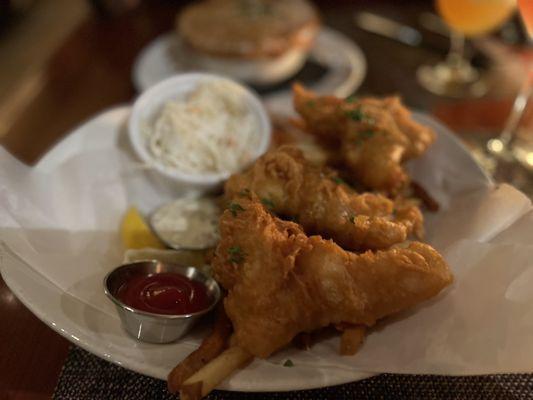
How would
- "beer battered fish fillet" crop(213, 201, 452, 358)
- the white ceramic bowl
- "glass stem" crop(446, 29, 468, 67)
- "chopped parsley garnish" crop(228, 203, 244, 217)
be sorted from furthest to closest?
"glass stem" crop(446, 29, 468, 67) → the white ceramic bowl → "chopped parsley garnish" crop(228, 203, 244, 217) → "beer battered fish fillet" crop(213, 201, 452, 358)

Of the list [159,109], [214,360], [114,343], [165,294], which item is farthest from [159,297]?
[159,109]

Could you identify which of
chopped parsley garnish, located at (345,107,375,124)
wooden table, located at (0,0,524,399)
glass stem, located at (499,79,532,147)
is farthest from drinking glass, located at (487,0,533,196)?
chopped parsley garnish, located at (345,107,375,124)

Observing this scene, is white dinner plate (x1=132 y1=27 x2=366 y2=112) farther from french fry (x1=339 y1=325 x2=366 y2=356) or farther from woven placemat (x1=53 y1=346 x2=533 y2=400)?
woven placemat (x1=53 y1=346 x2=533 y2=400)

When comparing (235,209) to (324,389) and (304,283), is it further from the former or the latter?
(324,389)

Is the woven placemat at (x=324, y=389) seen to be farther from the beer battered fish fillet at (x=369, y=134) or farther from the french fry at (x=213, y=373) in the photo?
the beer battered fish fillet at (x=369, y=134)

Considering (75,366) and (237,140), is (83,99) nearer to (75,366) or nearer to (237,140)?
(237,140)

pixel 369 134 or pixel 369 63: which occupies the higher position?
pixel 369 134
